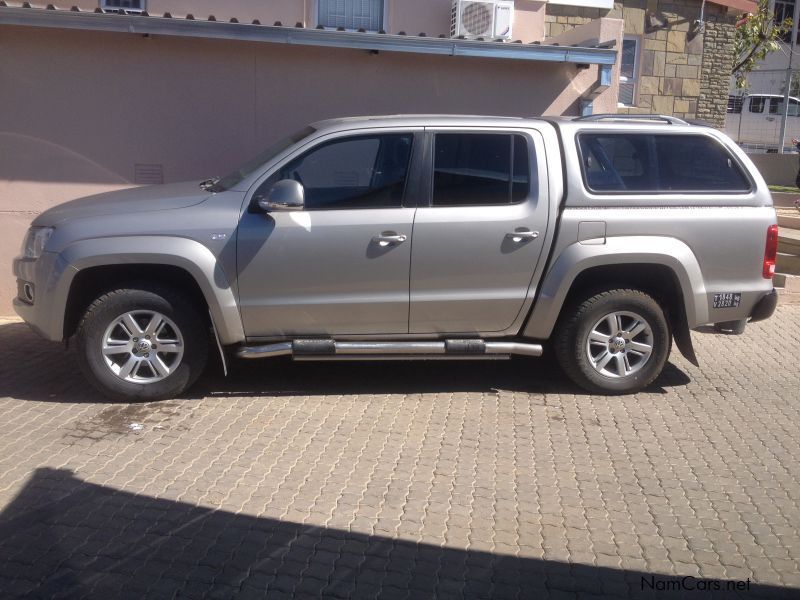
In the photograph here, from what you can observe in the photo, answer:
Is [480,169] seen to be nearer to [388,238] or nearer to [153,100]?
[388,238]

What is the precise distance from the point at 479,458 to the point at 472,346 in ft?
3.59

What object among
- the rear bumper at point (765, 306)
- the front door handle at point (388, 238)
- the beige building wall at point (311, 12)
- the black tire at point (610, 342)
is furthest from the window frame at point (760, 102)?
the front door handle at point (388, 238)

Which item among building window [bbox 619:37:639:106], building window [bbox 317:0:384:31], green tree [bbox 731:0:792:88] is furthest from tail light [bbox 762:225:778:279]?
green tree [bbox 731:0:792:88]

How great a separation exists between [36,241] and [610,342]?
165 inches

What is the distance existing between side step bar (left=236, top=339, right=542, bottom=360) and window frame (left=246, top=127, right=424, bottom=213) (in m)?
0.94

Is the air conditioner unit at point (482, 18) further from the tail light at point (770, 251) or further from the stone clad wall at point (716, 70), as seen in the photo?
the stone clad wall at point (716, 70)

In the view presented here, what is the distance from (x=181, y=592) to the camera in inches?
152

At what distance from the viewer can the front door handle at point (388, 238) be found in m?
6.15

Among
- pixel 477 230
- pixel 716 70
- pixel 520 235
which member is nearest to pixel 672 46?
pixel 716 70

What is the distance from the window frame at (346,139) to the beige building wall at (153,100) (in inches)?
120

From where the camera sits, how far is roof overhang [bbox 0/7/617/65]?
805cm

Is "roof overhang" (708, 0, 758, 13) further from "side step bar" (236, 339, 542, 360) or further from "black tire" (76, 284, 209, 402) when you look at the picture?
"black tire" (76, 284, 209, 402)

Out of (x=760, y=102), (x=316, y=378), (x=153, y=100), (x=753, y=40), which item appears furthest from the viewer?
(x=760, y=102)

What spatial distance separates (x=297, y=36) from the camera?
8469 millimetres
